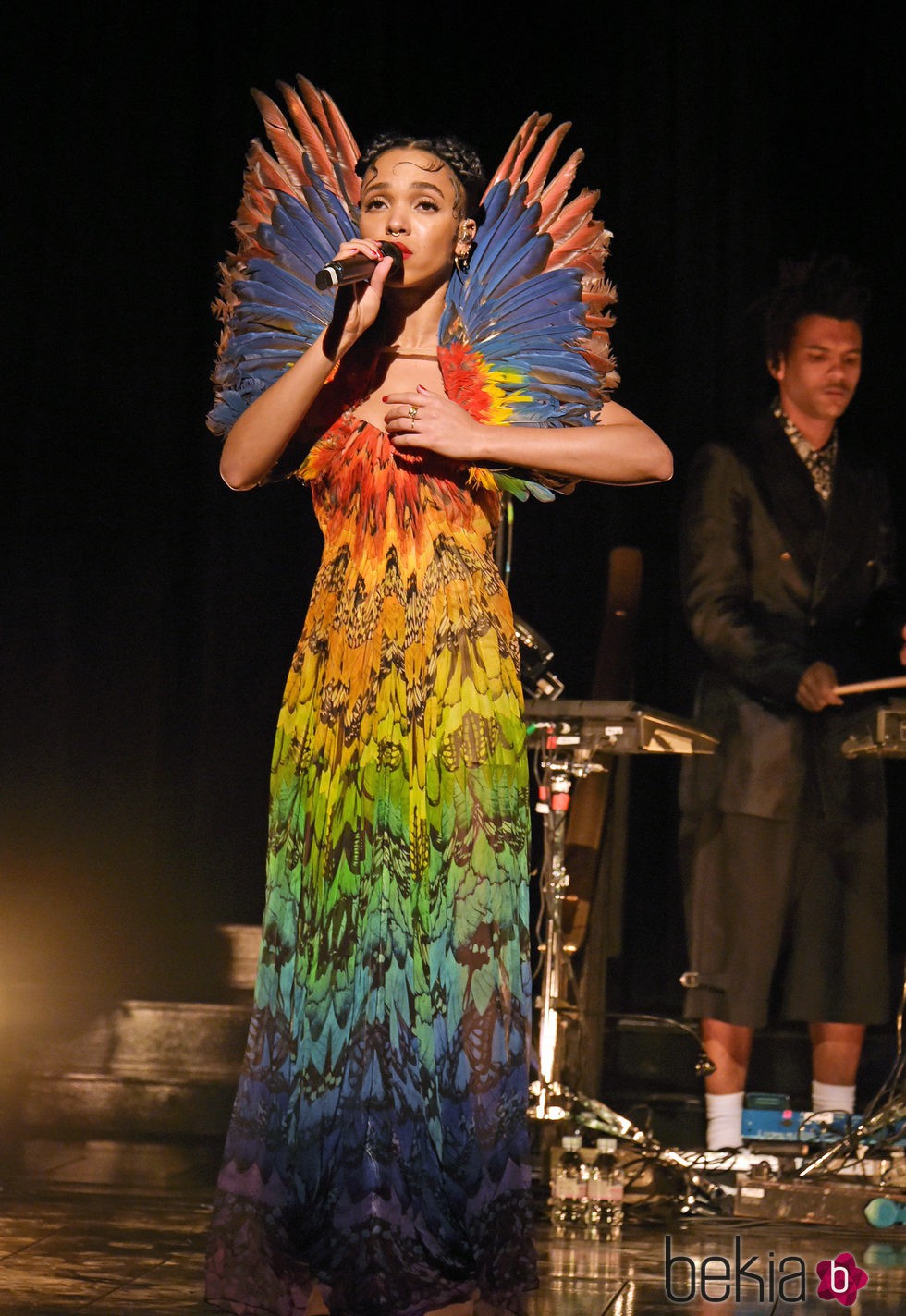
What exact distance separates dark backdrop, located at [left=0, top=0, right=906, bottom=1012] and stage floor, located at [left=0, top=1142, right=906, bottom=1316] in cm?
144

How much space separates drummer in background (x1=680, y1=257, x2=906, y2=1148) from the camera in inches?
149

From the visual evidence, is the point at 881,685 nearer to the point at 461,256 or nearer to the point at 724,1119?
the point at 724,1119

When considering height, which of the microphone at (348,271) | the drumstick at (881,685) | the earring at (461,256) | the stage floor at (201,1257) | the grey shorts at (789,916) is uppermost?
the earring at (461,256)

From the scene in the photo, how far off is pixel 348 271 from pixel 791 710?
226cm

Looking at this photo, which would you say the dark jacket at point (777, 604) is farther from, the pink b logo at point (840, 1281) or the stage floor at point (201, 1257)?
the pink b logo at point (840, 1281)

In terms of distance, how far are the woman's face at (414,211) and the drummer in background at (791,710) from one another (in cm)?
185

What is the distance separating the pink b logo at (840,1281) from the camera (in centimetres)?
257

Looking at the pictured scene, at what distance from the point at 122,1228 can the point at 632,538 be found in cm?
259

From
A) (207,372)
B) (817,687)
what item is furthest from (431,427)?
(207,372)

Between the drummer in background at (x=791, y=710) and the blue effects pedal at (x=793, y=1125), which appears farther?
the drummer in background at (x=791, y=710)

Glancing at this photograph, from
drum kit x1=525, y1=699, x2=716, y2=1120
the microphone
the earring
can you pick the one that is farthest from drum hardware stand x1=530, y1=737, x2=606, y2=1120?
the microphone

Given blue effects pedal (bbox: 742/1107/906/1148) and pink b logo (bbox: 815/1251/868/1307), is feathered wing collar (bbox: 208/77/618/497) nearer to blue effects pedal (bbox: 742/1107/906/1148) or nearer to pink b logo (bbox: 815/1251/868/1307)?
pink b logo (bbox: 815/1251/868/1307)

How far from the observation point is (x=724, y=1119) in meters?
3.68

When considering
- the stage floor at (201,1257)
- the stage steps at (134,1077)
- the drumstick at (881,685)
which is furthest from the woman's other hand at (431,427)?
the stage steps at (134,1077)
